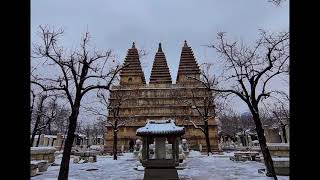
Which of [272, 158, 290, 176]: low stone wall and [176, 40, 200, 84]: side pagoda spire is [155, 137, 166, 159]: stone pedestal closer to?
[272, 158, 290, 176]: low stone wall

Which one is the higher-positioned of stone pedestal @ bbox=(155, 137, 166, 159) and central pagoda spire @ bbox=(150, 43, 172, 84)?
central pagoda spire @ bbox=(150, 43, 172, 84)

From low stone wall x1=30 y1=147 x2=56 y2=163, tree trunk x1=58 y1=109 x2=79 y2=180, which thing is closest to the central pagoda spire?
low stone wall x1=30 y1=147 x2=56 y2=163

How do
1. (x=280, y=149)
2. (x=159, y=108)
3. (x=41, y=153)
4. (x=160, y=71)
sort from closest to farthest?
1. (x=280, y=149)
2. (x=41, y=153)
3. (x=159, y=108)
4. (x=160, y=71)

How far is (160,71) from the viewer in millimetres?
72125

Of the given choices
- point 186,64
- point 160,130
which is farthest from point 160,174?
point 186,64

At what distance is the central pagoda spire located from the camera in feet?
231

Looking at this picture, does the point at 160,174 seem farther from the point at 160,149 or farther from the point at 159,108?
the point at 159,108

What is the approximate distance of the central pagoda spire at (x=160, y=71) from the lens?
7031cm

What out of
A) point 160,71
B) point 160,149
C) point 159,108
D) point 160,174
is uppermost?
point 160,71

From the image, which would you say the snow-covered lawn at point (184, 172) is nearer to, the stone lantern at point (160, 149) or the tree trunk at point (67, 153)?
the stone lantern at point (160, 149)

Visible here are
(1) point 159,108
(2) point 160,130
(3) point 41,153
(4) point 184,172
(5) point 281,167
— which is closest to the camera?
(5) point 281,167
